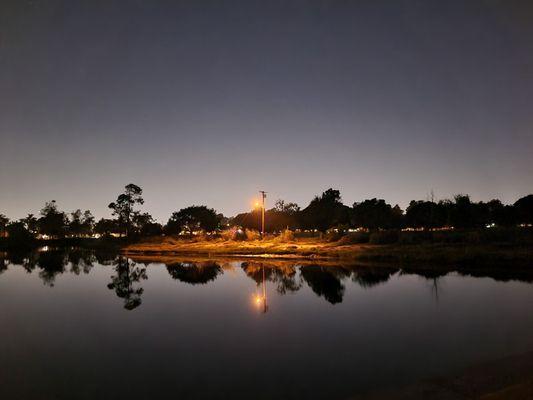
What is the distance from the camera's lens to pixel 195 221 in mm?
123375

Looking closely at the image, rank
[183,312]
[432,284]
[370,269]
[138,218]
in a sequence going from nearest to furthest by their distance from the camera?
[183,312]
[432,284]
[370,269]
[138,218]

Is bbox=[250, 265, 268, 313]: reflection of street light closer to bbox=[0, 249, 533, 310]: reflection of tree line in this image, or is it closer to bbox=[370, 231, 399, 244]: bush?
bbox=[0, 249, 533, 310]: reflection of tree line

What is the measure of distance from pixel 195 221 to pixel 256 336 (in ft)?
367

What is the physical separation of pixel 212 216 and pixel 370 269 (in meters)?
95.5

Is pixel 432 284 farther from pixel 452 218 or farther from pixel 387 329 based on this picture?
pixel 452 218

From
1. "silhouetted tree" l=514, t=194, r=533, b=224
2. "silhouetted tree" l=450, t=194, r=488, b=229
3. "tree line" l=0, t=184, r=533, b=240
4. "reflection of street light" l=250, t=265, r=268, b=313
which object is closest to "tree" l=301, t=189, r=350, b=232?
"tree line" l=0, t=184, r=533, b=240

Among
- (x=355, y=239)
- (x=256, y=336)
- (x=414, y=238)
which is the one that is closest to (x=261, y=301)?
(x=256, y=336)

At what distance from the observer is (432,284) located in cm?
2500

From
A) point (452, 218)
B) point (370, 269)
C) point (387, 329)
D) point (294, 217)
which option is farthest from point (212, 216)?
point (387, 329)

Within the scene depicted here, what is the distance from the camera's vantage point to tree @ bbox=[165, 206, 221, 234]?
394 ft

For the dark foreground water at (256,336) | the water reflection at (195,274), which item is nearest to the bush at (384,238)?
the dark foreground water at (256,336)

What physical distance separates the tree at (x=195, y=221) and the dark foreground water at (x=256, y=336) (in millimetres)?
92924

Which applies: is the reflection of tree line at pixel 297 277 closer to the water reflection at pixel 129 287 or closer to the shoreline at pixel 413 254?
the water reflection at pixel 129 287

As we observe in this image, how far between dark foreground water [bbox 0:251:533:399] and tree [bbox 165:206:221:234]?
92924mm
